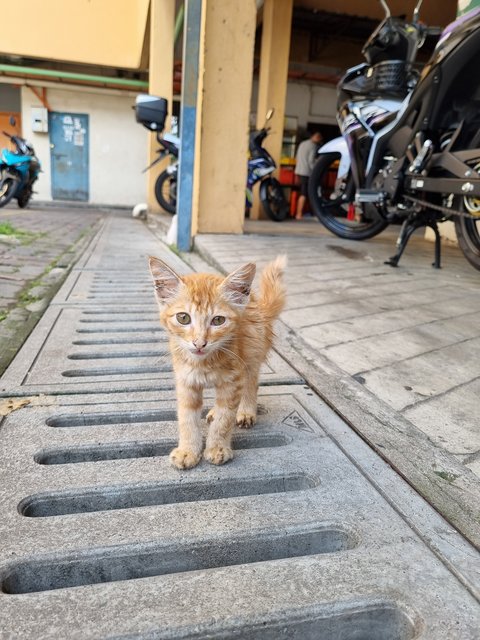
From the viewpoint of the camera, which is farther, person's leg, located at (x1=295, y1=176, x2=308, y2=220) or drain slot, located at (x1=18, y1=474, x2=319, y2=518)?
person's leg, located at (x1=295, y1=176, x2=308, y2=220)

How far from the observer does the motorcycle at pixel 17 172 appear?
35.8ft

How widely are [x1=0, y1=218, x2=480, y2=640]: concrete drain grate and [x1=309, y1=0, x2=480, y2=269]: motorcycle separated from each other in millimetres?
2480

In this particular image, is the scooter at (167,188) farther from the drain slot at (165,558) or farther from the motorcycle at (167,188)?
the drain slot at (165,558)

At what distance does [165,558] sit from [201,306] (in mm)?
759

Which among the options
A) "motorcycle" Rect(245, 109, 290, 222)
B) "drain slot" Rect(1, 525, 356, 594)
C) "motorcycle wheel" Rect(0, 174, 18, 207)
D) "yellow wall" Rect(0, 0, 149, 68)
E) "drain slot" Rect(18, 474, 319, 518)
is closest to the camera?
"drain slot" Rect(1, 525, 356, 594)

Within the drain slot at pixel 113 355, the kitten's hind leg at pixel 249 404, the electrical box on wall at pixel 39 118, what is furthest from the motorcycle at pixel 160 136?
the electrical box on wall at pixel 39 118

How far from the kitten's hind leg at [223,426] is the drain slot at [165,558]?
0.37 m

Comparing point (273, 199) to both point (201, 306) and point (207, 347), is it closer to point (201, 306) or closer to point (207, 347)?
point (201, 306)

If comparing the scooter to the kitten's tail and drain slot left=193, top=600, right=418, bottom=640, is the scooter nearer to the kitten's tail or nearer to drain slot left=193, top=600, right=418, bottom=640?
the kitten's tail

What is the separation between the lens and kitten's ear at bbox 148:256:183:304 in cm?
167

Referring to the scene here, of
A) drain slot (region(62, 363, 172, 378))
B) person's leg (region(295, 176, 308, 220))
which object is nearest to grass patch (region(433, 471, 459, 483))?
drain slot (region(62, 363, 172, 378))

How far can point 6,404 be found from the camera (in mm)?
1844

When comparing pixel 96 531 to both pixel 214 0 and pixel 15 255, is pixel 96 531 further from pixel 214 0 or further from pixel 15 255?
pixel 214 0

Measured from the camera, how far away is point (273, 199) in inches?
372
